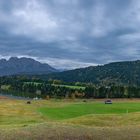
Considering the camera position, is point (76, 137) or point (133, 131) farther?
point (133, 131)

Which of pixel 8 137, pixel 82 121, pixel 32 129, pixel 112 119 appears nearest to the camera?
pixel 8 137

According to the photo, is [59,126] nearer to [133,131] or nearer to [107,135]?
[107,135]

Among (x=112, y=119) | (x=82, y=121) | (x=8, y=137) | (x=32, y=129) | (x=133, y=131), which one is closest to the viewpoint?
(x=8, y=137)

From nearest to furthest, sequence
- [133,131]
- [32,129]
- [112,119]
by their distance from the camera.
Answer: [32,129] < [133,131] < [112,119]

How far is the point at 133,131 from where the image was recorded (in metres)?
A: 41.6

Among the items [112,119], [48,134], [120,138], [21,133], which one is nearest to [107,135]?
[120,138]

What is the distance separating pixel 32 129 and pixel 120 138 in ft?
29.8

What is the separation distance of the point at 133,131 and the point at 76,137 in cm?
840

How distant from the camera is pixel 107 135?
38625 millimetres

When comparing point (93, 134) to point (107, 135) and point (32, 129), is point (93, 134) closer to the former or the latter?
point (107, 135)

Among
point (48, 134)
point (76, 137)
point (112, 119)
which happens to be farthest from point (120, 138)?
point (112, 119)

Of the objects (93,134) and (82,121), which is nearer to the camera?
(93,134)

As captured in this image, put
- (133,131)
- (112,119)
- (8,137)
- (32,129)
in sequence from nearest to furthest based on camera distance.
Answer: (8,137)
(32,129)
(133,131)
(112,119)

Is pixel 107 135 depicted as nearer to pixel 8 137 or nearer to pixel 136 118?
pixel 8 137
